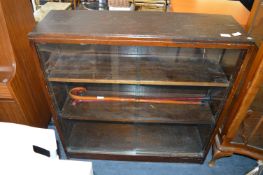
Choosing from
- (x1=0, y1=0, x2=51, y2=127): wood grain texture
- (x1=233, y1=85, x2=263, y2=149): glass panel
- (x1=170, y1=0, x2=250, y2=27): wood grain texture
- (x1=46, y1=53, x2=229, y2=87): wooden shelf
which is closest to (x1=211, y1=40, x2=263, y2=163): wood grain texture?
(x1=233, y1=85, x2=263, y2=149): glass panel

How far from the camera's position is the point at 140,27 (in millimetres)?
990

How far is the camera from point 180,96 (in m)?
1.42

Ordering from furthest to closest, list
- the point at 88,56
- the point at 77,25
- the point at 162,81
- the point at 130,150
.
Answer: the point at 130,150, the point at 88,56, the point at 162,81, the point at 77,25

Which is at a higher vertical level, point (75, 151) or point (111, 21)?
point (111, 21)

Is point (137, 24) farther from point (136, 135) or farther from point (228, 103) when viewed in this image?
point (136, 135)

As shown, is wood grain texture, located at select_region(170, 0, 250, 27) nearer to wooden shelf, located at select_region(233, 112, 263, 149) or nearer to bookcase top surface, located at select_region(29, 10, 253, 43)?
bookcase top surface, located at select_region(29, 10, 253, 43)

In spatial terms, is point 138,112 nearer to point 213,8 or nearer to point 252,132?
point 252,132

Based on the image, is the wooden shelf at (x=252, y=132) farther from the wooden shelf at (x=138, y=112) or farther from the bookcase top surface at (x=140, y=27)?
the bookcase top surface at (x=140, y=27)

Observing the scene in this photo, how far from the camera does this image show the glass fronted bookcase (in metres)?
0.93

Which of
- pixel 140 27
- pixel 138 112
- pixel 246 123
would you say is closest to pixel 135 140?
pixel 138 112

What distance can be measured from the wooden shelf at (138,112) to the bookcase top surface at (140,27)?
54cm

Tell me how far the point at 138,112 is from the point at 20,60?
766mm

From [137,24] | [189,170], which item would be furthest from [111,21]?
[189,170]

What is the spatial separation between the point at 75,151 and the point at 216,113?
954 mm
